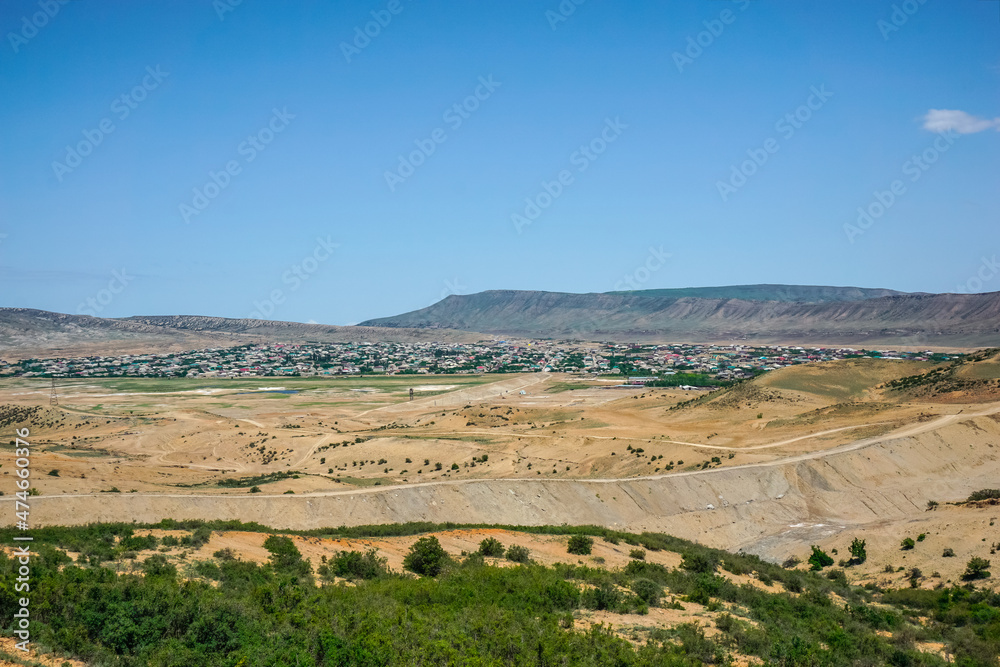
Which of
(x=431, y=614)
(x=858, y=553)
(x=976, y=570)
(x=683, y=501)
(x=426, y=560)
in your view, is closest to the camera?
(x=431, y=614)

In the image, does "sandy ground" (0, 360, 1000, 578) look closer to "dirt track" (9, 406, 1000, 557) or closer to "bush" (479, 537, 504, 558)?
"dirt track" (9, 406, 1000, 557)

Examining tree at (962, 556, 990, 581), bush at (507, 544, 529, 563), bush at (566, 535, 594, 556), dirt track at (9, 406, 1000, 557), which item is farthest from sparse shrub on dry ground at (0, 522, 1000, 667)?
dirt track at (9, 406, 1000, 557)

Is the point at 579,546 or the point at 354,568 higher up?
the point at 354,568

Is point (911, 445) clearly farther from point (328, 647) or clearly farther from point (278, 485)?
point (328, 647)

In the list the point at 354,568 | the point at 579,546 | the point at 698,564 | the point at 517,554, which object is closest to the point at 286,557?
the point at 354,568

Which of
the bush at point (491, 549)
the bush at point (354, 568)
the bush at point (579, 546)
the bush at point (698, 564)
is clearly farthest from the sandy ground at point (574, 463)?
the bush at point (354, 568)

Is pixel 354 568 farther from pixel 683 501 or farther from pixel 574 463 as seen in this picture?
pixel 574 463

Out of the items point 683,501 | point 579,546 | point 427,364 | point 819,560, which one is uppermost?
point 427,364
